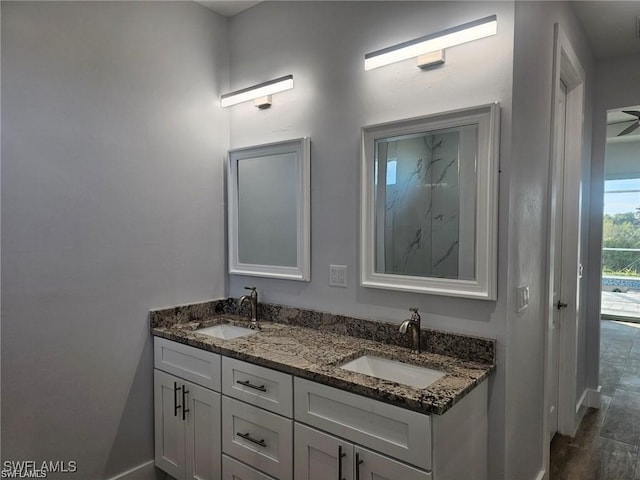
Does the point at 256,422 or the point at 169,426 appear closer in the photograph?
the point at 256,422

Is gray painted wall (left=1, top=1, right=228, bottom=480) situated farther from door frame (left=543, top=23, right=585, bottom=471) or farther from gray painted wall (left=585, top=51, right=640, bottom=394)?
gray painted wall (left=585, top=51, right=640, bottom=394)

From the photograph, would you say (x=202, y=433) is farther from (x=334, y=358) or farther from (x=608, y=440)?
(x=608, y=440)

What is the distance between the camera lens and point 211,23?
2.48 meters

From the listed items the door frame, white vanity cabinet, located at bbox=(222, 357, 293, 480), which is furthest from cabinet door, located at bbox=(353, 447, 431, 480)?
the door frame

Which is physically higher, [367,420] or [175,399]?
[367,420]

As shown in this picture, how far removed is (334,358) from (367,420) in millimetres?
330

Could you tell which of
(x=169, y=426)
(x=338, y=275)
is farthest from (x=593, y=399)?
(x=169, y=426)

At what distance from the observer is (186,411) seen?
6.61 feet

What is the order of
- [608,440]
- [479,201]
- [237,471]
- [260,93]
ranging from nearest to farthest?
[479,201] < [237,471] < [260,93] < [608,440]

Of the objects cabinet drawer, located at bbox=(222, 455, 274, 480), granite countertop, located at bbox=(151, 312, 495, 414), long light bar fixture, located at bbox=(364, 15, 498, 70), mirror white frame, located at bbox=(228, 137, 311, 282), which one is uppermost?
long light bar fixture, located at bbox=(364, 15, 498, 70)

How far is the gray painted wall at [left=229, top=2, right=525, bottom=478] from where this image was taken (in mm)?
1601

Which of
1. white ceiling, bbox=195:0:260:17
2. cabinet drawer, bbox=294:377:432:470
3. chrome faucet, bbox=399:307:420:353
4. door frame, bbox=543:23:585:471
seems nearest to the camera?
cabinet drawer, bbox=294:377:432:470

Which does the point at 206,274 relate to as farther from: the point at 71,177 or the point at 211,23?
the point at 211,23

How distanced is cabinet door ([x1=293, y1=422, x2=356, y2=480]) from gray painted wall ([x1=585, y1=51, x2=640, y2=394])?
270cm
